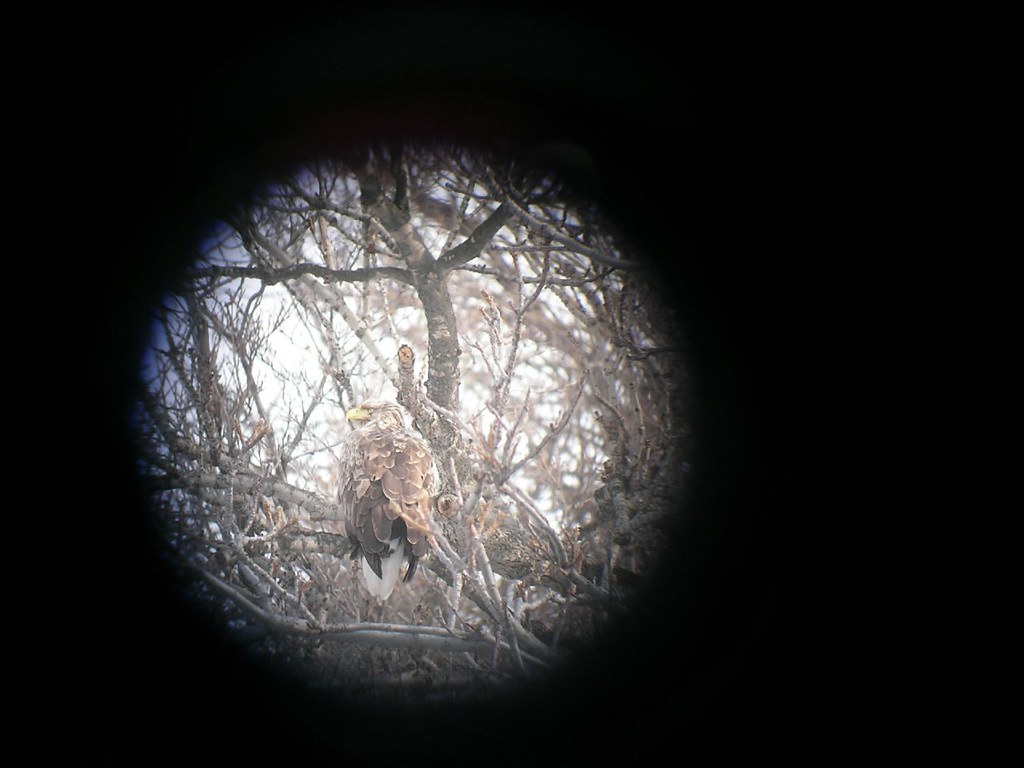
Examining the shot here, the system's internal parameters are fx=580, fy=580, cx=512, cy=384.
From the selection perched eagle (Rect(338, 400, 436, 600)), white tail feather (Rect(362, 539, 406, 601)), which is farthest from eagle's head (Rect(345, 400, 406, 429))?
white tail feather (Rect(362, 539, 406, 601))

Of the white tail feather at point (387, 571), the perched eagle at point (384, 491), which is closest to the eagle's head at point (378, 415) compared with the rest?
the perched eagle at point (384, 491)

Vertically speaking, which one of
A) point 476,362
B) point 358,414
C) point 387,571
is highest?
point 476,362

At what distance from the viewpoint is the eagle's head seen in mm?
1488

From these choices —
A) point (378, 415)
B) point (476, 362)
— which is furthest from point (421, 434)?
point (476, 362)

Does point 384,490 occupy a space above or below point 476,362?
below

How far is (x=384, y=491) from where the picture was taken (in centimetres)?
142

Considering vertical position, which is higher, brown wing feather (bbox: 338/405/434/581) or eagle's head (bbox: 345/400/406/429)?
eagle's head (bbox: 345/400/406/429)

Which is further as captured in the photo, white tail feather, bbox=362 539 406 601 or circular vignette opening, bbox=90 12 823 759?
white tail feather, bbox=362 539 406 601

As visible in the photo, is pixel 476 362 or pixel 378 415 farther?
pixel 476 362

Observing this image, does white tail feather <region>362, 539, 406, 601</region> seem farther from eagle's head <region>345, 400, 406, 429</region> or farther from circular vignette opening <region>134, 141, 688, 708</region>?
eagle's head <region>345, 400, 406, 429</region>

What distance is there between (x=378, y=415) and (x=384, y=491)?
0.67 feet

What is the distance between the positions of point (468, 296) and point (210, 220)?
0.73m

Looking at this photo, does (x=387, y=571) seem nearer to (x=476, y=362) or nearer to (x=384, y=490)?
(x=384, y=490)

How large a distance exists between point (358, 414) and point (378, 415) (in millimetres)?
51
